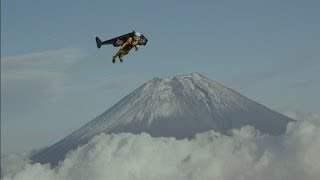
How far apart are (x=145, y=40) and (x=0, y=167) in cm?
2345

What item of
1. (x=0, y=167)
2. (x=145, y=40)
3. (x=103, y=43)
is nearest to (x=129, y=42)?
(x=145, y=40)

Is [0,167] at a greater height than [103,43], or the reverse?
[103,43]

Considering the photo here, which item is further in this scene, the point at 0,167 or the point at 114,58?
Result: the point at 114,58

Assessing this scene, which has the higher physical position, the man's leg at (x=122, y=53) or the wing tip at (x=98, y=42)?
the wing tip at (x=98, y=42)

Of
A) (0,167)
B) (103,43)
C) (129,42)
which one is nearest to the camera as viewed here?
(0,167)

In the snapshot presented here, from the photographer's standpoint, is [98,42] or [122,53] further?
[98,42]

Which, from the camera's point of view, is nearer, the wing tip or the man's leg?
the man's leg

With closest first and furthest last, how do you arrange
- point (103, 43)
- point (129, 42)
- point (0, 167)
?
point (0, 167) → point (129, 42) → point (103, 43)

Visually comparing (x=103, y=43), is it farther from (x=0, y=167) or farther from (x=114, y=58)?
(x=0, y=167)

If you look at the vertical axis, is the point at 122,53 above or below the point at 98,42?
below

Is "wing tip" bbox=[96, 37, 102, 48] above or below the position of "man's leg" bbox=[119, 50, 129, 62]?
above

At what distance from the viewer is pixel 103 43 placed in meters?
56.7

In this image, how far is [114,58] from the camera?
53.7 meters

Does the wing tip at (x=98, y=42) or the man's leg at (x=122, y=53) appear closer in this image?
the man's leg at (x=122, y=53)
